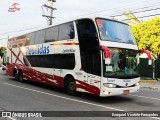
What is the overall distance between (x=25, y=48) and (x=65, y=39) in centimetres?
595

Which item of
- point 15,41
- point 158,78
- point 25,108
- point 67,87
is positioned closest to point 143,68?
point 158,78

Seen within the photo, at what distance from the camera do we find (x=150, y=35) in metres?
37.9

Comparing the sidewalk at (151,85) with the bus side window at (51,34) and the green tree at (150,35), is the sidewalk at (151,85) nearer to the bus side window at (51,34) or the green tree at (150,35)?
the bus side window at (51,34)

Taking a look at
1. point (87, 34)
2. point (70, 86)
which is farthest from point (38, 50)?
point (87, 34)

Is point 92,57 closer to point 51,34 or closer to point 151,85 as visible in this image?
point 51,34

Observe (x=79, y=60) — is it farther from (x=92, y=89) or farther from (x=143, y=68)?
(x=143, y=68)

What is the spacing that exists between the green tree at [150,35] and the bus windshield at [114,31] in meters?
24.1

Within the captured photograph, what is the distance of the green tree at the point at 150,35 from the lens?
36.7 metres

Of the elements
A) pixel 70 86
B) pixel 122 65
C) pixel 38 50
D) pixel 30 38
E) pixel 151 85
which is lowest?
pixel 151 85

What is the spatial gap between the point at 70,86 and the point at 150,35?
25.8 m

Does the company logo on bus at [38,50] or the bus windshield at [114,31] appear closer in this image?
the bus windshield at [114,31]

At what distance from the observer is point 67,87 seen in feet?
48.4

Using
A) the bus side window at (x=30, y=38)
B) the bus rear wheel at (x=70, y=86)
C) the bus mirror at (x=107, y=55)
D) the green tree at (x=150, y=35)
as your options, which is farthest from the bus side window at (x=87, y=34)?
the green tree at (x=150, y=35)

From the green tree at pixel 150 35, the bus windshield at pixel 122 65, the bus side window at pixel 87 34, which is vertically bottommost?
the bus windshield at pixel 122 65
